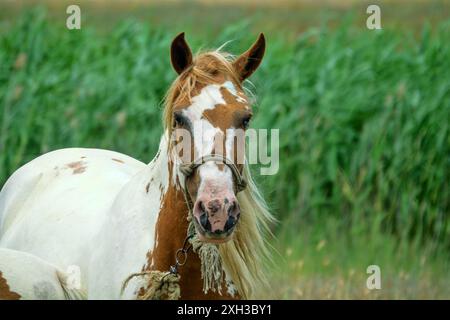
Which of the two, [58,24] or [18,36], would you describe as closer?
[18,36]

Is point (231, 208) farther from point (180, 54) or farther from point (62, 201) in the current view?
point (62, 201)

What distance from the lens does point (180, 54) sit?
13.4ft

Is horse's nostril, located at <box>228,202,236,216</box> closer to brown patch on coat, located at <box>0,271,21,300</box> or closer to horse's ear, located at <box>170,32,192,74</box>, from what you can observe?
horse's ear, located at <box>170,32,192,74</box>

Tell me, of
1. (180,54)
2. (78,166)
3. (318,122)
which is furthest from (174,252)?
(318,122)

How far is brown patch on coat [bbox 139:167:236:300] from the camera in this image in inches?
156

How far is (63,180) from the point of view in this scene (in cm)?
530

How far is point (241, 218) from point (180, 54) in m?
0.78

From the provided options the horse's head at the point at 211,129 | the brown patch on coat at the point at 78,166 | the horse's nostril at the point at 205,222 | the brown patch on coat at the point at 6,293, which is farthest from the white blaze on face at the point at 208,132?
the brown patch on coat at the point at 78,166

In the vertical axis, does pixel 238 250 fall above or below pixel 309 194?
below

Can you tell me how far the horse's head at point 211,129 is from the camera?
3607mm
